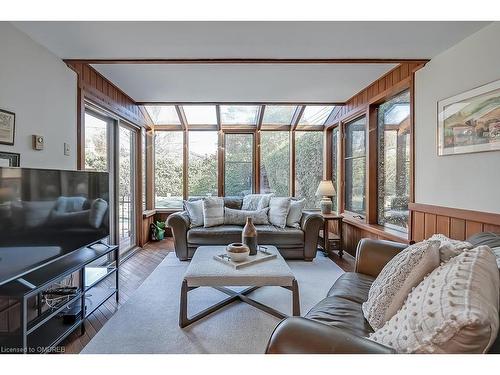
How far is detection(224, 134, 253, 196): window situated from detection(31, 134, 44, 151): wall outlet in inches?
137

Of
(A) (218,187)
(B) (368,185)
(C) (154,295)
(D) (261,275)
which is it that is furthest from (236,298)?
(A) (218,187)

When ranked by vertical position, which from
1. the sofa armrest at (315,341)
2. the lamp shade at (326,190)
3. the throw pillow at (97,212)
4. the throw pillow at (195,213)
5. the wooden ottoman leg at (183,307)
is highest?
the lamp shade at (326,190)

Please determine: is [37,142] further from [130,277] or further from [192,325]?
[192,325]

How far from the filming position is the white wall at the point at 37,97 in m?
2.06

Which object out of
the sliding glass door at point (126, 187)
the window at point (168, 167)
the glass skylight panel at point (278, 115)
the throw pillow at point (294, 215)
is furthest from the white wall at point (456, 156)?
the window at point (168, 167)

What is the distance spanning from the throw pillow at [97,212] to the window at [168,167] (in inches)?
111

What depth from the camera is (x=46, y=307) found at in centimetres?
230

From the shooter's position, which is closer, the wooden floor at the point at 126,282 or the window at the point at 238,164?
the wooden floor at the point at 126,282

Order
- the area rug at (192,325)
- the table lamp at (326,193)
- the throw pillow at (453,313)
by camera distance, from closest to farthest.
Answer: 1. the throw pillow at (453,313)
2. the area rug at (192,325)
3. the table lamp at (326,193)

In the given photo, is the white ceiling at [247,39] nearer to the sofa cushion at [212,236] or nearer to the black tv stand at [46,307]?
the black tv stand at [46,307]

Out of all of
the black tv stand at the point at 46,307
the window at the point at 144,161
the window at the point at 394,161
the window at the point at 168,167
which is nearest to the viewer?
the black tv stand at the point at 46,307

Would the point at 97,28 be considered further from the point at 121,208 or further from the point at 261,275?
the point at 121,208

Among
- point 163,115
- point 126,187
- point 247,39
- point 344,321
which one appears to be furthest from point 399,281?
point 163,115

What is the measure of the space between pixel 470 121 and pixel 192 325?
2763 mm
